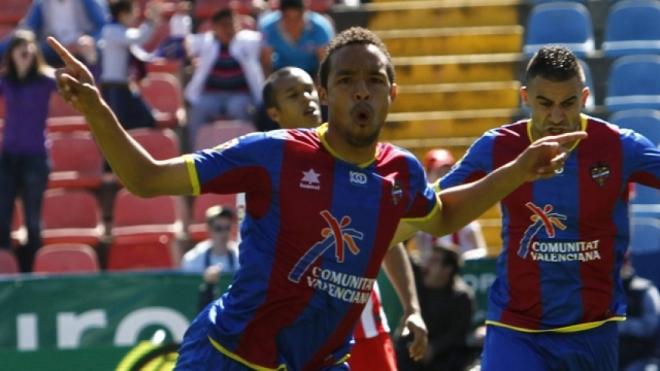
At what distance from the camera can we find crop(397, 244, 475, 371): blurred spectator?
10516mm

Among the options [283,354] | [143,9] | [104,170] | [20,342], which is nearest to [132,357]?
[20,342]

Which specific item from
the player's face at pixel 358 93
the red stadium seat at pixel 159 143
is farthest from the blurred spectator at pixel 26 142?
the player's face at pixel 358 93

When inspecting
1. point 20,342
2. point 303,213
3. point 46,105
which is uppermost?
point 303,213

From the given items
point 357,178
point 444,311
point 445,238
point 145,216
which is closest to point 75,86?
point 357,178

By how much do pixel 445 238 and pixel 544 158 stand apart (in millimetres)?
6183

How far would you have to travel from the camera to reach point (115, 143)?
5.12 meters

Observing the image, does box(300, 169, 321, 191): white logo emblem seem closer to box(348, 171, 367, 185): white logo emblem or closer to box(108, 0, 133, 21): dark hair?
box(348, 171, 367, 185): white logo emblem

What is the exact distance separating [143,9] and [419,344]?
35.2ft

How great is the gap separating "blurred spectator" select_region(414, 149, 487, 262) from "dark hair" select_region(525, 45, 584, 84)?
418cm

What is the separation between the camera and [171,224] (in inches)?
→ 552

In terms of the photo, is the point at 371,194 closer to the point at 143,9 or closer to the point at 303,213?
the point at 303,213

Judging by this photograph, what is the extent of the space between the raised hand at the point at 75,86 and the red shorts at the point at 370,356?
2798mm

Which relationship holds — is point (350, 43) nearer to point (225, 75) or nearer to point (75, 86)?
point (75, 86)

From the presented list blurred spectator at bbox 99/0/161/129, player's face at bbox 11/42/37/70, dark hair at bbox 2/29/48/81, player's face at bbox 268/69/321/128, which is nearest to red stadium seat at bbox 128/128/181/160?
blurred spectator at bbox 99/0/161/129
